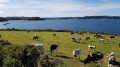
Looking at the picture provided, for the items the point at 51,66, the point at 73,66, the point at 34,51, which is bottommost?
the point at 73,66

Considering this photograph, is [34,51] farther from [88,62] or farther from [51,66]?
[88,62]

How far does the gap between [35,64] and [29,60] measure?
122 centimetres

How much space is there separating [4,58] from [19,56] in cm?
177

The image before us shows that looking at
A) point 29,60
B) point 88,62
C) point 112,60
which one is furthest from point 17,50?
point 112,60

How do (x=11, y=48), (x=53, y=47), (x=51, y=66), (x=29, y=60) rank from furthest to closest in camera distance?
(x=53, y=47)
(x=11, y=48)
(x=29, y=60)
(x=51, y=66)

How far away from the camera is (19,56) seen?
1564cm

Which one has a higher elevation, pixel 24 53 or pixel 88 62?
pixel 24 53

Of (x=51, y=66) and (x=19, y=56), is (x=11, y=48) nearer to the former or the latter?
(x=19, y=56)

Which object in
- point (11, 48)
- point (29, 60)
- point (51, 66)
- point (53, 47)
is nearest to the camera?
point (51, 66)

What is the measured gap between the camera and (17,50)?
636 inches

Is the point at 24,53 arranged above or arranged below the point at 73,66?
above

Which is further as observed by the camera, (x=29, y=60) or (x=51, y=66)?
(x=29, y=60)

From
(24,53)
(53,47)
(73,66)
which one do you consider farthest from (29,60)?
(53,47)

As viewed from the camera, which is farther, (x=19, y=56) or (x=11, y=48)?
(x=11, y=48)
